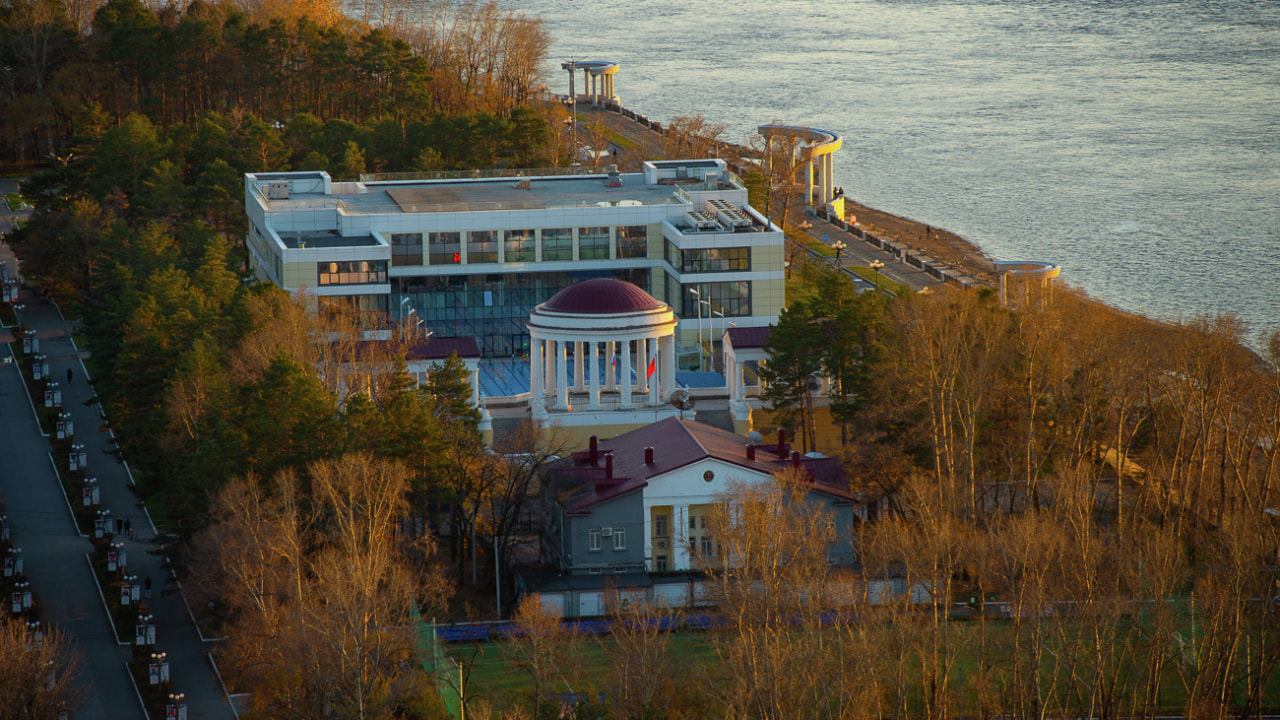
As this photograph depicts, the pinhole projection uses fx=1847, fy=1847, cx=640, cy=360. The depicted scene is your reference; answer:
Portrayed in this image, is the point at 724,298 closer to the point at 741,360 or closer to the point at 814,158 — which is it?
the point at 741,360

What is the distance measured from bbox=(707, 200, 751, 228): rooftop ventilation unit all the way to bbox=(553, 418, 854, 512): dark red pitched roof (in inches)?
1132

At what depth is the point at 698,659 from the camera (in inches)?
2350

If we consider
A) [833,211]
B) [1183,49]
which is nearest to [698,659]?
[833,211]

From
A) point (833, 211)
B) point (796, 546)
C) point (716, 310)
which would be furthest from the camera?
point (833, 211)

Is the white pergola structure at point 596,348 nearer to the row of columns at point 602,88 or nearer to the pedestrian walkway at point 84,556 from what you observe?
the pedestrian walkway at point 84,556

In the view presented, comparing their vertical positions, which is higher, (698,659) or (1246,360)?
(1246,360)

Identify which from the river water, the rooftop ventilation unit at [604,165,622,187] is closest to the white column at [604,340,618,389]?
the rooftop ventilation unit at [604,165,622,187]

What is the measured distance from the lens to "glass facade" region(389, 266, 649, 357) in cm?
10025

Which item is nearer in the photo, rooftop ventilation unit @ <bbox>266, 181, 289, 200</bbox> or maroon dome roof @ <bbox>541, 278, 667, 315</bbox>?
maroon dome roof @ <bbox>541, 278, 667, 315</bbox>

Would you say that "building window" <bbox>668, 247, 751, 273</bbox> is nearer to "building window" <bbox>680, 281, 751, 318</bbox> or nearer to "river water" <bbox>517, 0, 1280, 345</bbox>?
"building window" <bbox>680, 281, 751, 318</bbox>

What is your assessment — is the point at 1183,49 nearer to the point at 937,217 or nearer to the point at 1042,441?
the point at 937,217

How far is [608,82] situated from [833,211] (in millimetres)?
52438

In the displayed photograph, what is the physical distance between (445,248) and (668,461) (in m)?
36.1

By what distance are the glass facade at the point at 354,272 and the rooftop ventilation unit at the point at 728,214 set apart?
1880cm
